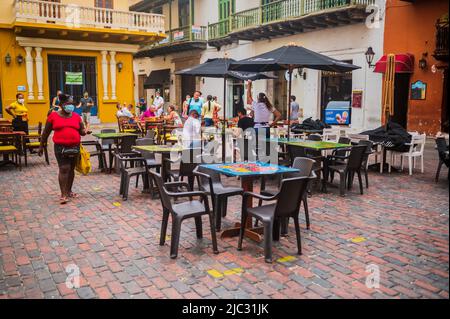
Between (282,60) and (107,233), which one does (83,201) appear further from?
(282,60)

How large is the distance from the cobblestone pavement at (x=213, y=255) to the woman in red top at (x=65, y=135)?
1.68ft

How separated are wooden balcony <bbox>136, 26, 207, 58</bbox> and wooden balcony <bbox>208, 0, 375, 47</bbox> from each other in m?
0.90

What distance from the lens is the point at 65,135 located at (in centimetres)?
694

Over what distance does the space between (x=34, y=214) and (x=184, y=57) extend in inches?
814

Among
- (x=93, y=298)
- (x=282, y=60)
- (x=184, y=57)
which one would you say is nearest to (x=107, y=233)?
(x=93, y=298)

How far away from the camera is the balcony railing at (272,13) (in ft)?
50.9

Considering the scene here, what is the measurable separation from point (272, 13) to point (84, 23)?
838 cm

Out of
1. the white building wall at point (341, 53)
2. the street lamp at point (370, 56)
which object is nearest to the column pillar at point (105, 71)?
the white building wall at point (341, 53)

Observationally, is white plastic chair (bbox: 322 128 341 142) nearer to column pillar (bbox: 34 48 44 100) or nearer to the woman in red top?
the woman in red top

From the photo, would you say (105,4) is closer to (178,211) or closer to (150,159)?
(150,159)

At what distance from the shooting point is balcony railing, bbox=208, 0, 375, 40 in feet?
50.9

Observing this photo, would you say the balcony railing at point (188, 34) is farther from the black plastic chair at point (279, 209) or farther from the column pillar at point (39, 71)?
the black plastic chair at point (279, 209)

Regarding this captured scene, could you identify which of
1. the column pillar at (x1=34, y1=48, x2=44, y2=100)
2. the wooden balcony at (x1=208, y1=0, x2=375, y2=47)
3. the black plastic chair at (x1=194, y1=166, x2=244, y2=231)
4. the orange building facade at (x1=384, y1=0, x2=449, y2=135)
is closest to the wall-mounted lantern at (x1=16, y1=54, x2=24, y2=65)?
the column pillar at (x1=34, y1=48, x2=44, y2=100)
